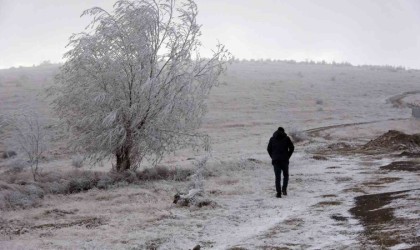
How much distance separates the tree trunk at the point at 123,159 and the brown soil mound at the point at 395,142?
12.0 m

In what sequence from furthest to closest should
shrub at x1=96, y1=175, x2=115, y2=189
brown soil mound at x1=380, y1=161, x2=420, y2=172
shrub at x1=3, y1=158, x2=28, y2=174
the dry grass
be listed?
1. shrub at x1=3, y1=158, x2=28, y2=174
2. brown soil mound at x1=380, y1=161, x2=420, y2=172
3. shrub at x1=96, y1=175, x2=115, y2=189
4. the dry grass

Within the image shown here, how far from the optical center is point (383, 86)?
5166cm

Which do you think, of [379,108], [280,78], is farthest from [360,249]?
[280,78]

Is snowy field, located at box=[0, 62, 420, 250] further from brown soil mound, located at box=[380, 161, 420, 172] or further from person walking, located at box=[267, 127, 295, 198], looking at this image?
person walking, located at box=[267, 127, 295, 198]

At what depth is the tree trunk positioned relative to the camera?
51.5 feet

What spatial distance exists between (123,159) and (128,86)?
2420 mm

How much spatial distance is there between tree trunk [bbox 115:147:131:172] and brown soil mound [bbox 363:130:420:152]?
11977 mm

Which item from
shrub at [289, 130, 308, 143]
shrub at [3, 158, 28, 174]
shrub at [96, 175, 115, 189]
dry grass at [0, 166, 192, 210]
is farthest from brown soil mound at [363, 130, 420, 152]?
shrub at [3, 158, 28, 174]

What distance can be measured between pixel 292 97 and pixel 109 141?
3010cm

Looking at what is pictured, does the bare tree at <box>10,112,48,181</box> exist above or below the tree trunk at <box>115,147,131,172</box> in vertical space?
above

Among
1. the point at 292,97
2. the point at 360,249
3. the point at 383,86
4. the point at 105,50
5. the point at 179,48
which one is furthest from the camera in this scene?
the point at 383,86

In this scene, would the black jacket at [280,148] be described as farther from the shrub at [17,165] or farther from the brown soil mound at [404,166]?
the shrub at [17,165]

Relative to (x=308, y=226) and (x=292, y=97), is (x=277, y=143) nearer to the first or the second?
(x=308, y=226)

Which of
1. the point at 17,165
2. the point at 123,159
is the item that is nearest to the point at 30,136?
the point at 17,165
